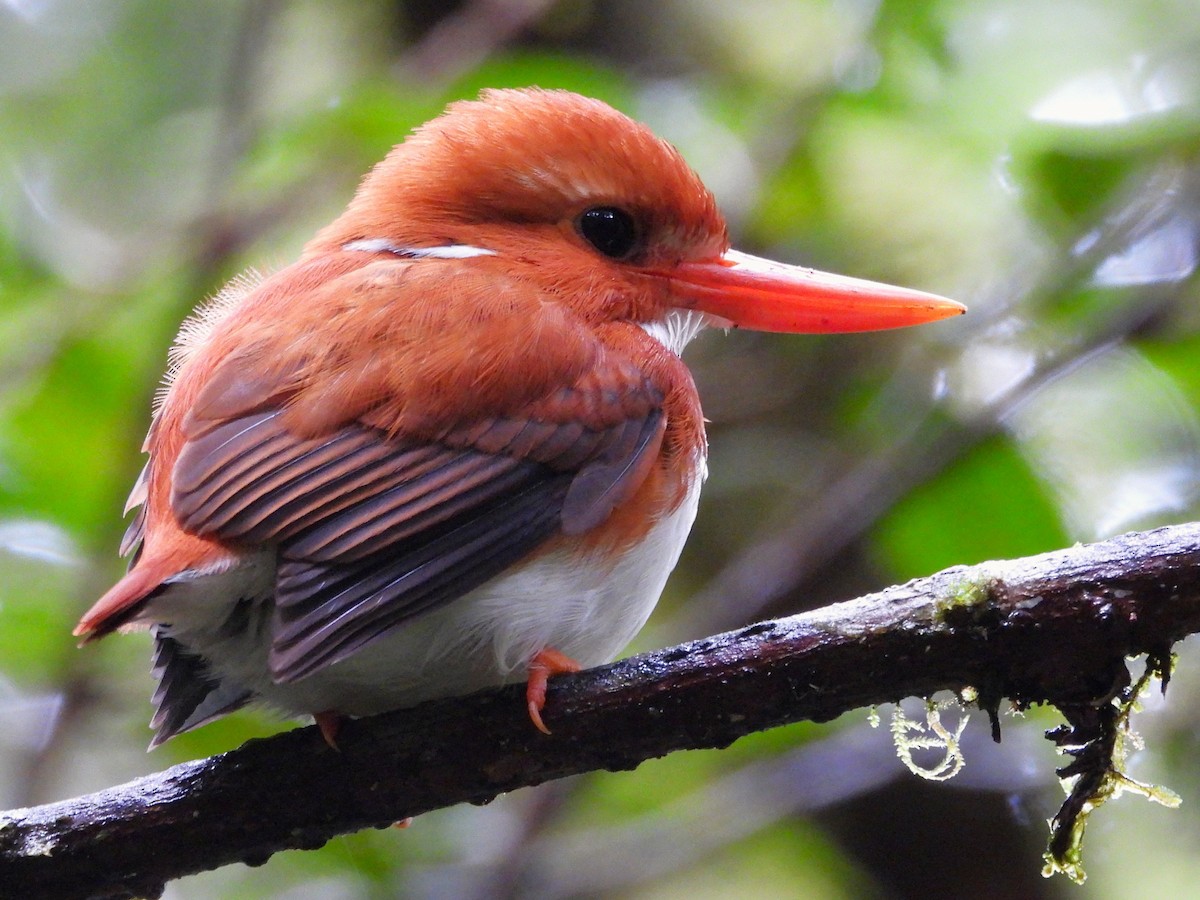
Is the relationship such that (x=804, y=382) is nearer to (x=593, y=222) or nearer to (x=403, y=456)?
(x=593, y=222)

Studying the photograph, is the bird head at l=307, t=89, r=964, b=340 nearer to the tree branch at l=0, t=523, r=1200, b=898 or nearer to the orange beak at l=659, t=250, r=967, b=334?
the orange beak at l=659, t=250, r=967, b=334

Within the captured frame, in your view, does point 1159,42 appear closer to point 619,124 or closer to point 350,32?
point 619,124

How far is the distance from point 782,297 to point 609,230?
38 cm

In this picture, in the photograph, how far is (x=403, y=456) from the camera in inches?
81.2

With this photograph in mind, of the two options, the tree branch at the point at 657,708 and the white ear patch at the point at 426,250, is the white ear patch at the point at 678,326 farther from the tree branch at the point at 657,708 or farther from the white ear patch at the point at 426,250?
the tree branch at the point at 657,708

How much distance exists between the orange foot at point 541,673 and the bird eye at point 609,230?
3.01 ft

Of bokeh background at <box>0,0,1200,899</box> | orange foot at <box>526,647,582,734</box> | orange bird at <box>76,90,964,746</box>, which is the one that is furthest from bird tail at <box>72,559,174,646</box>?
bokeh background at <box>0,0,1200,899</box>

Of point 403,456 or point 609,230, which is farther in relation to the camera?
point 609,230

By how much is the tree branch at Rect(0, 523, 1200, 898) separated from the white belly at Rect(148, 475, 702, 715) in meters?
0.08

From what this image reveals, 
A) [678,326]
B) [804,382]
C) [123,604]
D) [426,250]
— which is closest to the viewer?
[123,604]

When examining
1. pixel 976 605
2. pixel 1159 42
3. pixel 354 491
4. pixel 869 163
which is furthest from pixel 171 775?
pixel 1159 42

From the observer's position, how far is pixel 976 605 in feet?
6.00

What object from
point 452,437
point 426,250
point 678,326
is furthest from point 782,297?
point 452,437

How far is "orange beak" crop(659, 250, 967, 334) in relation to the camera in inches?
107
